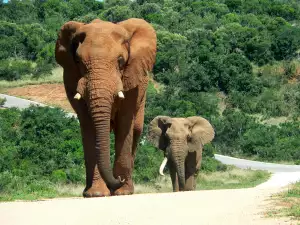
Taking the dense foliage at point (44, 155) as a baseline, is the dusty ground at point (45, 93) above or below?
below

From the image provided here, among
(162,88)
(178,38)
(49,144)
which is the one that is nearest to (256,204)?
(49,144)

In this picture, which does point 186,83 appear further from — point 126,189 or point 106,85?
point 106,85

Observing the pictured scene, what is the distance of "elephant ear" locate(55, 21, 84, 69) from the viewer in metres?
12.4

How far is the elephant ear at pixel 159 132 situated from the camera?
748 inches

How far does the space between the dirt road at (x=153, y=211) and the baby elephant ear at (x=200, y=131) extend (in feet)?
27.3

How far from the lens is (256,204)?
9.13 m

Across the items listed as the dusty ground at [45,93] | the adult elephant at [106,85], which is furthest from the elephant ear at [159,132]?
the dusty ground at [45,93]

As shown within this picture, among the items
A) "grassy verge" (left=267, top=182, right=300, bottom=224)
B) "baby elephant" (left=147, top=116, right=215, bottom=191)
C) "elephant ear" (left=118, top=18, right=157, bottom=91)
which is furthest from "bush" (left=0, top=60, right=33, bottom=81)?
"grassy verge" (left=267, top=182, right=300, bottom=224)

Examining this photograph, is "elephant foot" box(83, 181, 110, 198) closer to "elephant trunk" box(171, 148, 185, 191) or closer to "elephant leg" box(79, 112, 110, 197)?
"elephant leg" box(79, 112, 110, 197)

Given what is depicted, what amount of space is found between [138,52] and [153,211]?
14.2ft

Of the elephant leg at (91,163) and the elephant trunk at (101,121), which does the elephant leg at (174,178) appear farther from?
the elephant trunk at (101,121)

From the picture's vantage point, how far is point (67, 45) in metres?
12.8

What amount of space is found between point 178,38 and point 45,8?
76.5 feet

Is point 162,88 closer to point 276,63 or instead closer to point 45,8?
point 276,63
